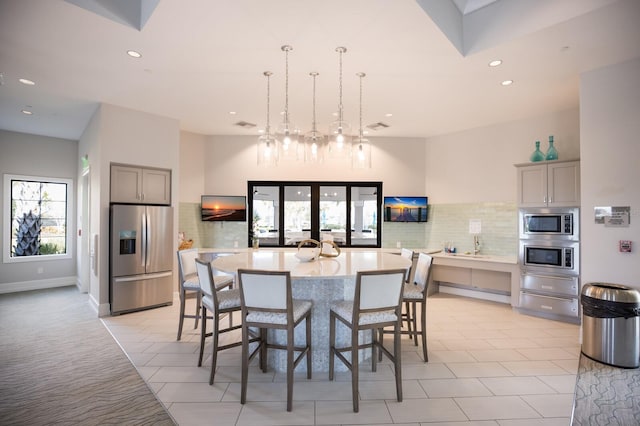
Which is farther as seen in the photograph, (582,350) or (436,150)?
(436,150)

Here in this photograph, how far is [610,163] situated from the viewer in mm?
3578

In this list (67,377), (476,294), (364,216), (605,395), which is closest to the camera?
(605,395)

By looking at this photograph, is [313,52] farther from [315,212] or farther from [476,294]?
[476,294]

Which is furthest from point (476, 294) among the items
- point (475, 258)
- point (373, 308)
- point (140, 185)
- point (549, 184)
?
point (140, 185)

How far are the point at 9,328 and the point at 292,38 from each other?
16.8ft

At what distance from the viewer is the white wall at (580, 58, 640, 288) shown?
11.3 ft

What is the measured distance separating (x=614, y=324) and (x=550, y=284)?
1471 millimetres

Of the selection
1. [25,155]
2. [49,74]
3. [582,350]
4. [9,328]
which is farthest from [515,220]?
[25,155]

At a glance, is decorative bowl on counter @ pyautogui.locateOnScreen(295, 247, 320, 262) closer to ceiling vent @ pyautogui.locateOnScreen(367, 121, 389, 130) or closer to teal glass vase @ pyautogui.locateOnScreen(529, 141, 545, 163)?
ceiling vent @ pyautogui.locateOnScreen(367, 121, 389, 130)

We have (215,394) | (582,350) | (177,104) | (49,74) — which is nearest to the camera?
(215,394)

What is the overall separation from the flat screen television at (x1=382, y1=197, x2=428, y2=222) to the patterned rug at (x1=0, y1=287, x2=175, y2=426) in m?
4.96

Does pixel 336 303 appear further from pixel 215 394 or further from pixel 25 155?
pixel 25 155

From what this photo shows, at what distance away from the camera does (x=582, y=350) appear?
354 cm

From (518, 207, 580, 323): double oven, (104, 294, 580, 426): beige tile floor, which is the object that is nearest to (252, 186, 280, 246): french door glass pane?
(104, 294, 580, 426): beige tile floor
